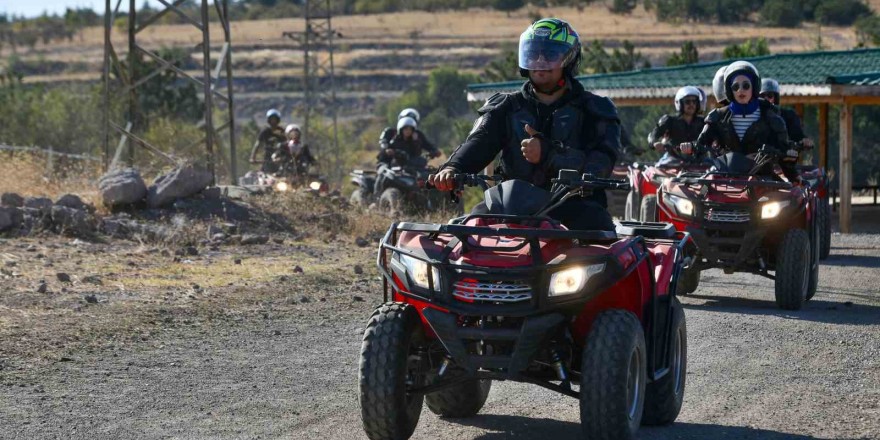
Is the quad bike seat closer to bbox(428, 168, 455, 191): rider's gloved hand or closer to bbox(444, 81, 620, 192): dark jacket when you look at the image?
bbox(444, 81, 620, 192): dark jacket

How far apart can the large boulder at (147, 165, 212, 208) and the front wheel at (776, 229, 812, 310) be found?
8680 mm

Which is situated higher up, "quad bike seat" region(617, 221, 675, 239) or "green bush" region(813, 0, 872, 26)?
"green bush" region(813, 0, 872, 26)

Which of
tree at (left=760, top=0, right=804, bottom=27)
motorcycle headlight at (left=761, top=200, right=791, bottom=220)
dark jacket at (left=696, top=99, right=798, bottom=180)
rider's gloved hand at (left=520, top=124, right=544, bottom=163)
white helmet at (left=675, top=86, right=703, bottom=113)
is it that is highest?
tree at (left=760, top=0, right=804, bottom=27)

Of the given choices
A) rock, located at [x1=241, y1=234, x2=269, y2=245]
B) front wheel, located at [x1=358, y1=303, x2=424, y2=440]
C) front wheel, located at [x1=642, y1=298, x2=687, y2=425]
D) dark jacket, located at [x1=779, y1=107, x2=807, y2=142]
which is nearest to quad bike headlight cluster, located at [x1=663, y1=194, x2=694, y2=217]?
dark jacket, located at [x1=779, y1=107, x2=807, y2=142]

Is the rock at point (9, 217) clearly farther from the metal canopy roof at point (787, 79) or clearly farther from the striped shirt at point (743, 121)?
the metal canopy roof at point (787, 79)

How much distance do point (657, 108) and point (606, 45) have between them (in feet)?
143

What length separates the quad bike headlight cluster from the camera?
13.8 metres

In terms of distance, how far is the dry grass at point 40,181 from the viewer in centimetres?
1956

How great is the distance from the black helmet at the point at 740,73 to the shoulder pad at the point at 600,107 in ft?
22.2

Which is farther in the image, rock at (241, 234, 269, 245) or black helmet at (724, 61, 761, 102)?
rock at (241, 234, 269, 245)

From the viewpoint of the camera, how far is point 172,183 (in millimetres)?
18859

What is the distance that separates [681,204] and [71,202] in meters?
7.72

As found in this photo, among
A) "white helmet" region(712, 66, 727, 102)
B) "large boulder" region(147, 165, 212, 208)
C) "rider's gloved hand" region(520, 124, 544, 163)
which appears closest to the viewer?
"rider's gloved hand" region(520, 124, 544, 163)

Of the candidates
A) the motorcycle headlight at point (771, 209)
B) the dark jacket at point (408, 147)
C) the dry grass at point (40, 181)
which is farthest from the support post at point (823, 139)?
the dry grass at point (40, 181)
